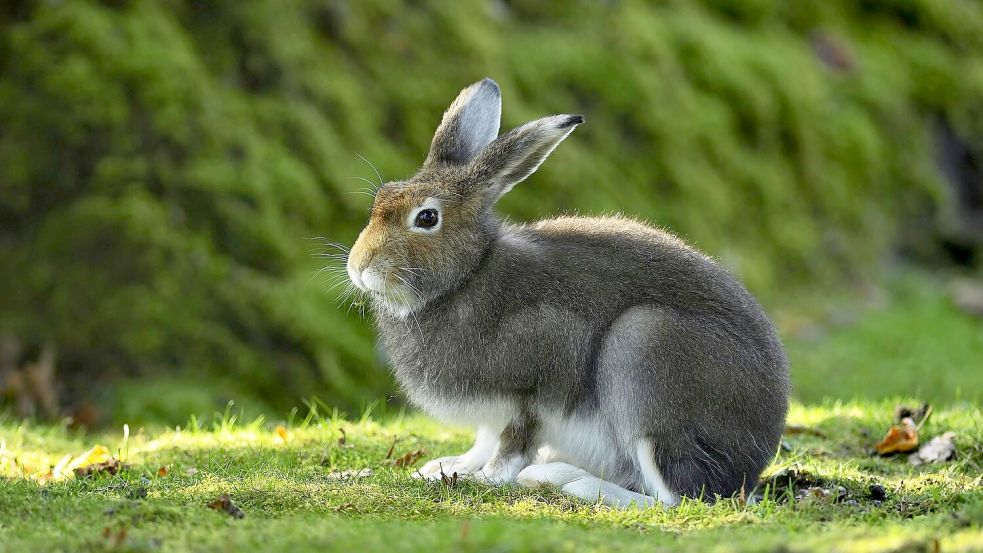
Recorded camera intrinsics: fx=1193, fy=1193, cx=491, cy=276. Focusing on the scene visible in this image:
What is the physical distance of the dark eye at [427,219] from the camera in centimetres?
Result: 660

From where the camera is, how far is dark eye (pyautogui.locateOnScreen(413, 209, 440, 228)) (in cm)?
660

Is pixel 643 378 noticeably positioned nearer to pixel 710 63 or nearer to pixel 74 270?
pixel 74 270

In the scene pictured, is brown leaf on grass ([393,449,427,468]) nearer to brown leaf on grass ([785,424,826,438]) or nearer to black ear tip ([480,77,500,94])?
black ear tip ([480,77,500,94])

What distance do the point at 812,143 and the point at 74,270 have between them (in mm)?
9961

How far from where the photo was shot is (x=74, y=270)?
9.71m

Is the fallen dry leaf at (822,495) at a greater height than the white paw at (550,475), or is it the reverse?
the fallen dry leaf at (822,495)

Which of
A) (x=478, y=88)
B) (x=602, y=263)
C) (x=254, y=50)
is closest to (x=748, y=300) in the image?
(x=602, y=263)

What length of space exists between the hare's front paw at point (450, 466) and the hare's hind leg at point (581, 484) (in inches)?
14.9

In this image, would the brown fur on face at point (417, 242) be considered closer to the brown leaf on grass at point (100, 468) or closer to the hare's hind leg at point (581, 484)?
the hare's hind leg at point (581, 484)

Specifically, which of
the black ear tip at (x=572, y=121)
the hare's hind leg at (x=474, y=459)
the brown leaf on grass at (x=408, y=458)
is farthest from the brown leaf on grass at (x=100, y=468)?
the black ear tip at (x=572, y=121)

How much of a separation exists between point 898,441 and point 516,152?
2.98 m

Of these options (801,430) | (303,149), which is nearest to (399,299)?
(801,430)

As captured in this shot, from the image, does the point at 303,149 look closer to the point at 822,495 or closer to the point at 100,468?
the point at 100,468

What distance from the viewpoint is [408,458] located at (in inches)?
273
